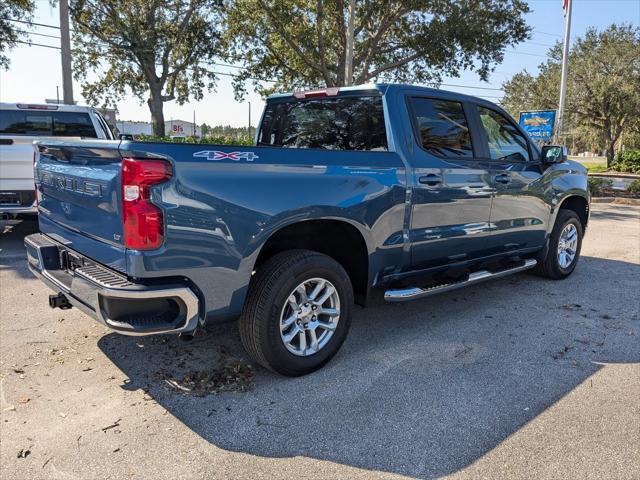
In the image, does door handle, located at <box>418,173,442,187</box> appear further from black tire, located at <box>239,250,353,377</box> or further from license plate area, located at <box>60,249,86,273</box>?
license plate area, located at <box>60,249,86,273</box>

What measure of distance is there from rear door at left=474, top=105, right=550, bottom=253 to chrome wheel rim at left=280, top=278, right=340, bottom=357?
2.07 meters

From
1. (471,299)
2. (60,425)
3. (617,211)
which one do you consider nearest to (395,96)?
(471,299)

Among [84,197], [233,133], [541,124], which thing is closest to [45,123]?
[84,197]

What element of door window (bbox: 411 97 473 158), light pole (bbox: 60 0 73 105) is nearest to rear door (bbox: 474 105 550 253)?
door window (bbox: 411 97 473 158)

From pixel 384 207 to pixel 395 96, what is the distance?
0.94m

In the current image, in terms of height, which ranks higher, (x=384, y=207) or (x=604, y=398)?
(x=384, y=207)

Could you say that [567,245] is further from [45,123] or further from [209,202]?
[45,123]

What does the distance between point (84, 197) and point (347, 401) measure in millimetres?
2044

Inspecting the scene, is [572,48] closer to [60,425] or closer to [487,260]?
[487,260]

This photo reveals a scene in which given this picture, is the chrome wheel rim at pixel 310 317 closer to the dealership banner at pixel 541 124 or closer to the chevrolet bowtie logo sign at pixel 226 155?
the chevrolet bowtie logo sign at pixel 226 155

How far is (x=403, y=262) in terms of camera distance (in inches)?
167

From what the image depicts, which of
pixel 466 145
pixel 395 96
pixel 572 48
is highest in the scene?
pixel 572 48

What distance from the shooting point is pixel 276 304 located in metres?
3.33

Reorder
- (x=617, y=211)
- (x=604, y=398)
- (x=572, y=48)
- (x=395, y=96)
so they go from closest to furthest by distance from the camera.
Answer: (x=604, y=398), (x=395, y=96), (x=617, y=211), (x=572, y=48)
